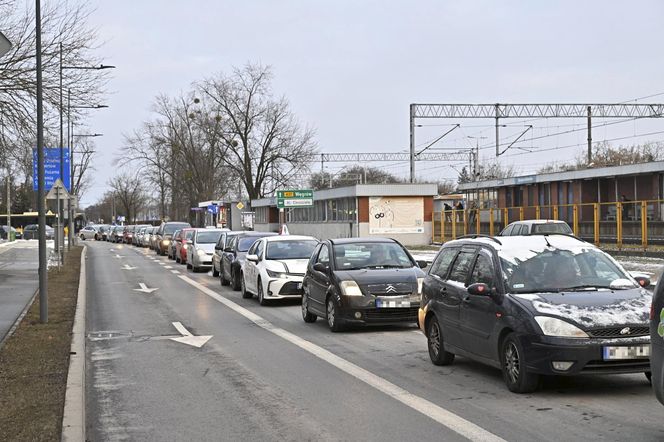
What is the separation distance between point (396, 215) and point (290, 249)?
1055 inches

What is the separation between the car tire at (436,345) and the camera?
955 cm

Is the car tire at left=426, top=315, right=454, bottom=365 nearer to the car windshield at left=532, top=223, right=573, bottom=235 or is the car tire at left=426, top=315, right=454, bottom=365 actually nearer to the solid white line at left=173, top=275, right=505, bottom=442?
the solid white line at left=173, top=275, right=505, bottom=442

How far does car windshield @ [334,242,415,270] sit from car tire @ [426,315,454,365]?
3.77 metres

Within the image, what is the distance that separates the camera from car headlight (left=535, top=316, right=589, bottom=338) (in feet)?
24.1

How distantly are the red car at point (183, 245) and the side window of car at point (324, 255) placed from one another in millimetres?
20871

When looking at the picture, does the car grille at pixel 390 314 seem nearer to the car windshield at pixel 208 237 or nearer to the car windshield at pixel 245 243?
the car windshield at pixel 245 243

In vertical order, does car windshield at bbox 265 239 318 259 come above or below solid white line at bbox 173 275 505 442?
above

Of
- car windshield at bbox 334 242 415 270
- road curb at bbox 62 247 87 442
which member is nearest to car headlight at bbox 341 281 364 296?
car windshield at bbox 334 242 415 270

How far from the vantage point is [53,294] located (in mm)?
19328

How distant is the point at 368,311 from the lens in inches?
497

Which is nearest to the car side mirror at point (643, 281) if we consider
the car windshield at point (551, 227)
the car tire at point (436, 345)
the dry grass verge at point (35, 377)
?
the car tire at point (436, 345)

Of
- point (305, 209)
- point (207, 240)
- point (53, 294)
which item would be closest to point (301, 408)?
point (53, 294)

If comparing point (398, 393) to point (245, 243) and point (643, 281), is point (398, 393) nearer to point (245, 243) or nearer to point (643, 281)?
point (643, 281)

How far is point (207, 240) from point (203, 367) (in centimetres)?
2188
